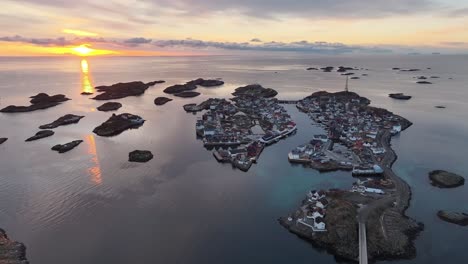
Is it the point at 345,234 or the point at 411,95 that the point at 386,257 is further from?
the point at 411,95

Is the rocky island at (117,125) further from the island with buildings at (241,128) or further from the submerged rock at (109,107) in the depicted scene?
the submerged rock at (109,107)

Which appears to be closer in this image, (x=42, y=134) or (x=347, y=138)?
(x=347, y=138)

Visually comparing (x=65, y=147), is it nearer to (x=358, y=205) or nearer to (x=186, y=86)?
(x=358, y=205)

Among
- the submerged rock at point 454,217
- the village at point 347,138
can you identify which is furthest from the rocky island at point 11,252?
the submerged rock at point 454,217

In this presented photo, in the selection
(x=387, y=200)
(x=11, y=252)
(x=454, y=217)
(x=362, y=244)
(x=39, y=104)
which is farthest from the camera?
(x=39, y=104)

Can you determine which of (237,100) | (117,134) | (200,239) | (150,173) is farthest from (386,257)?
(237,100)

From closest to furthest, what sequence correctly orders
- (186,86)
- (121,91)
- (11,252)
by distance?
(11,252), (121,91), (186,86)

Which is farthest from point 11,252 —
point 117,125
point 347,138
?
point 347,138

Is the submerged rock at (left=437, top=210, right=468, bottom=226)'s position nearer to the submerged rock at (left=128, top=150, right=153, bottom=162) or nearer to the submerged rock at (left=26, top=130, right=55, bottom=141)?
the submerged rock at (left=128, top=150, right=153, bottom=162)
